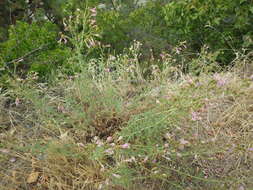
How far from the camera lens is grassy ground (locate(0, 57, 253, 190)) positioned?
1.90m

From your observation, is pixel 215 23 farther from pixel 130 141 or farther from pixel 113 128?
pixel 130 141

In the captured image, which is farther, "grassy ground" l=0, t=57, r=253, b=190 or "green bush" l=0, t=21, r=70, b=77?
"green bush" l=0, t=21, r=70, b=77

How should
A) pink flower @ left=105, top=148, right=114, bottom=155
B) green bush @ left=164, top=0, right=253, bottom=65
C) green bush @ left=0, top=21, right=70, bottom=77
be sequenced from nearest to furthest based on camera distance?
pink flower @ left=105, top=148, right=114, bottom=155, green bush @ left=0, top=21, right=70, bottom=77, green bush @ left=164, top=0, right=253, bottom=65

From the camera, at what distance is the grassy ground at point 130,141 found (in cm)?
190

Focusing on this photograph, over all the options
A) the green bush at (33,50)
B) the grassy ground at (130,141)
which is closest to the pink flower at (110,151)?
the grassy ground at (130,141)

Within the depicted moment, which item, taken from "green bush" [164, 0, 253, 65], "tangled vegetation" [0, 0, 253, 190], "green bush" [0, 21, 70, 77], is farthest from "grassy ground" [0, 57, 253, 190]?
"green bush" [164, 0, 253, 65]

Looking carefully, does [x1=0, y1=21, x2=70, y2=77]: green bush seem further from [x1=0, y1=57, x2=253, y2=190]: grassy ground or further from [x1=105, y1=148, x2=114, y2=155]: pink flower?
[x1=105, y1=148, x2=114, y2=155]: pink flower

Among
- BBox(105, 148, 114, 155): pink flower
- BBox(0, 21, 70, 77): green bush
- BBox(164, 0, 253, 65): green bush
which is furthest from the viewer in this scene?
BBox(164, 0, 253, 65): green bush

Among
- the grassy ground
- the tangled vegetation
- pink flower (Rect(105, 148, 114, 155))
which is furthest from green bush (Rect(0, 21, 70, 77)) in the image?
pink flower (Rect(105, 148, 114, 155))

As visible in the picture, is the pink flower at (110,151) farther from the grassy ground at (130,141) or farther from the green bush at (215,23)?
the green bush at (215,23)

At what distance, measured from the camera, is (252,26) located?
3.96 meters

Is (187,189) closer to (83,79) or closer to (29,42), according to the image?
(83,79)

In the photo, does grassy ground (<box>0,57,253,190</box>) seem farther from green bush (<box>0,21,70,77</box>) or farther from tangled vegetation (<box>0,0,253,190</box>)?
green bush (<box>0,21,70,77</box>)

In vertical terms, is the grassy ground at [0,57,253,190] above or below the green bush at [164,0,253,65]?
below
